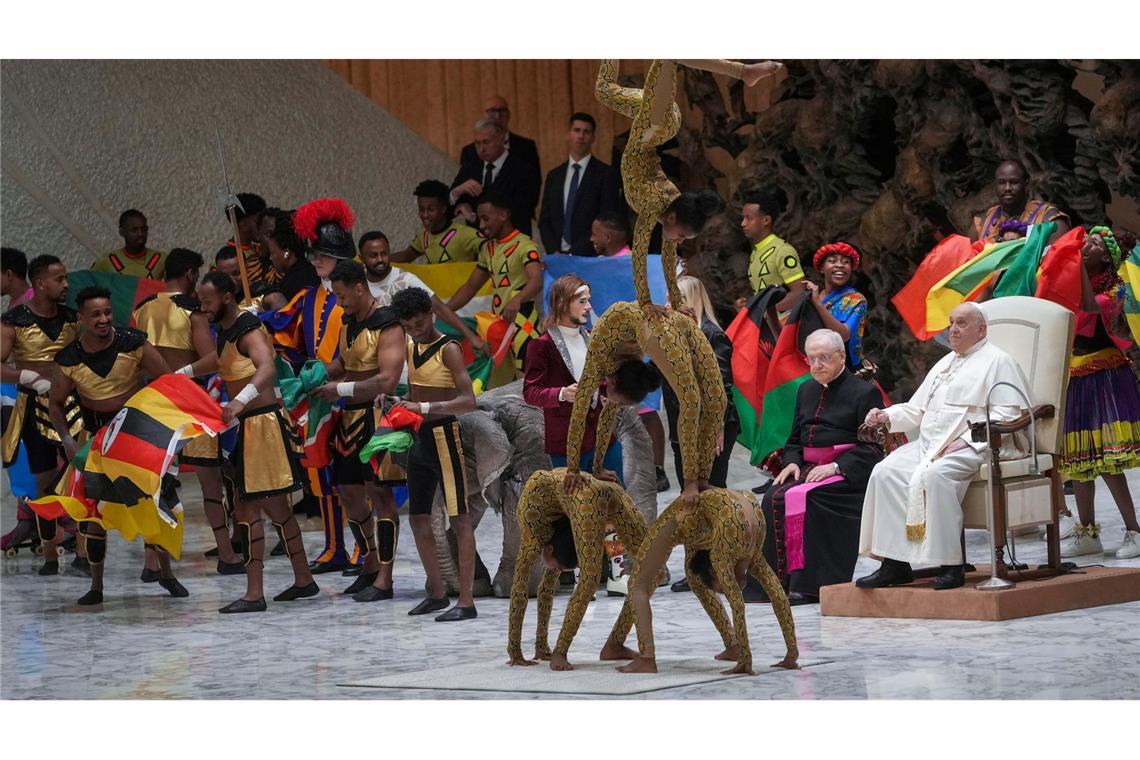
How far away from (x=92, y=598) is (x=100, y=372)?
3.59 ft

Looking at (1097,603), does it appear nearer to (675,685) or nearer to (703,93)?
(675,685)

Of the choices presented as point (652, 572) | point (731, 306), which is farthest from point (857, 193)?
point (652, 572)

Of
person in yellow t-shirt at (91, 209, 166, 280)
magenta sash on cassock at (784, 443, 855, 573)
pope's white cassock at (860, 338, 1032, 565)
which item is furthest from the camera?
person in yellow t-shirt at (91, 209, 166, 280)

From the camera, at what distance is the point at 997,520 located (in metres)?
7.18

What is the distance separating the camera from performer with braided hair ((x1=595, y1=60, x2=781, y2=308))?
231 inches

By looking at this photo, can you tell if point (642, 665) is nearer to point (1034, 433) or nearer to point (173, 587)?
point (1034, 433)

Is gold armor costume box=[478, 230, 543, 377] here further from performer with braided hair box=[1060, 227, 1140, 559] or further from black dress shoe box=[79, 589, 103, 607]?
performer with braided hair box=[1060, 227, 1140, 559]

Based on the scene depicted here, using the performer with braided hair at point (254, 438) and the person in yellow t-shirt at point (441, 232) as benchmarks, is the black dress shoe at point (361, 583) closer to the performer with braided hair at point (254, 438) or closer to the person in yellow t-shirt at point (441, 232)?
the performer with braided hair at point (254, 438)

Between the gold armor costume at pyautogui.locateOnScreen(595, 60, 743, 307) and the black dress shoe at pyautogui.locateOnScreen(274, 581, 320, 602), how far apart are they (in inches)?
120

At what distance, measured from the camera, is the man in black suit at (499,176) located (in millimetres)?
11227

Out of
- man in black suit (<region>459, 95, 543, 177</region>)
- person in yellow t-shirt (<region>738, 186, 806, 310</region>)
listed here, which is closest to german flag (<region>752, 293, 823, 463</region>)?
person in yellow t-shirt (<region>738, 186, 806, 310</region>)

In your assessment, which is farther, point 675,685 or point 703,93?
point 703,93

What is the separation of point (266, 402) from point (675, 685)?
3.06 meters

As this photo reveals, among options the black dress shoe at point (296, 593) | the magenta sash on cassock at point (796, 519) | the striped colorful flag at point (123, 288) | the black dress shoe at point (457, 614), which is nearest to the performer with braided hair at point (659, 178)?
the magenta sash on cassock at point (796, 519)
